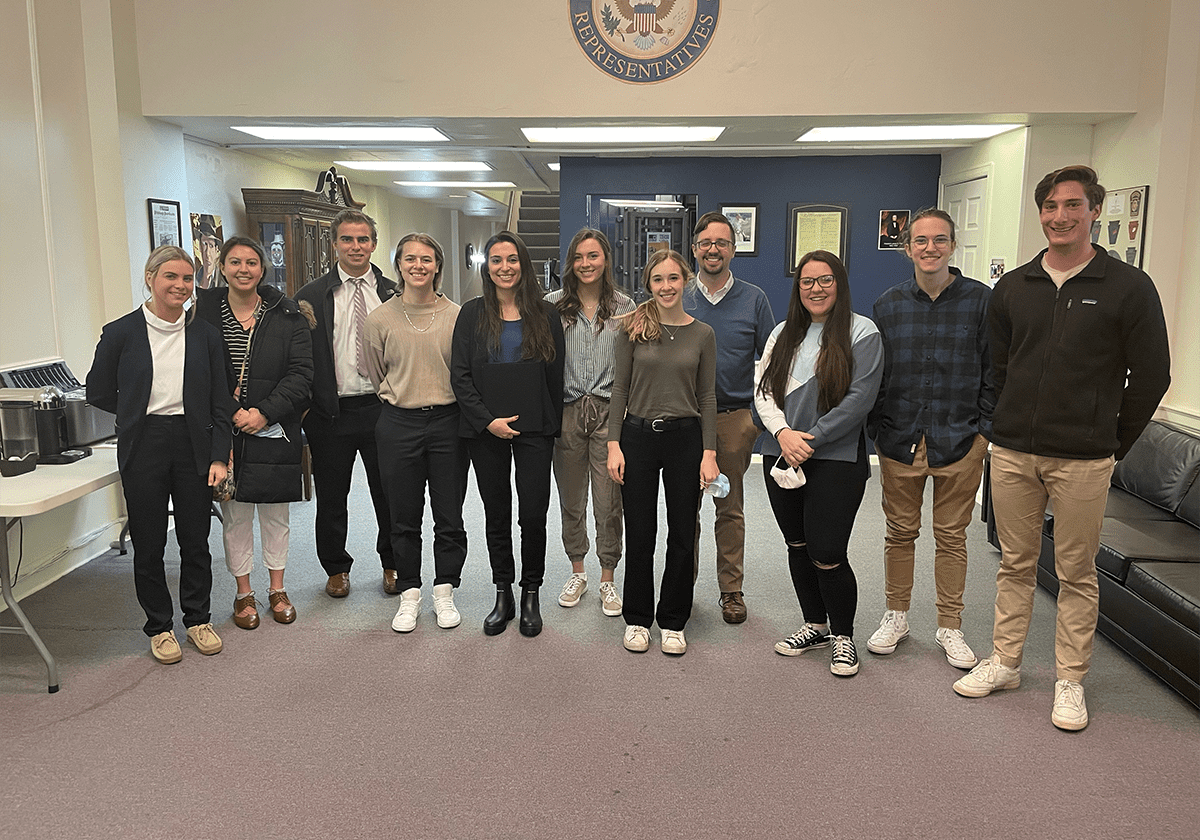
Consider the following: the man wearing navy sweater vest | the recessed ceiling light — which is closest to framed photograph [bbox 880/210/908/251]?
the recessed ceiling light

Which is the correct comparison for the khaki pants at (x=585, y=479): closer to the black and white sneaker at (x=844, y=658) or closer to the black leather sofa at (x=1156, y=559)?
the black and white sneaker at (x=844, y=658)

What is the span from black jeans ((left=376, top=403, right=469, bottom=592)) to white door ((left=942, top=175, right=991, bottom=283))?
3964 millimetres

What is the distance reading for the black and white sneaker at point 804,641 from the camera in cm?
368

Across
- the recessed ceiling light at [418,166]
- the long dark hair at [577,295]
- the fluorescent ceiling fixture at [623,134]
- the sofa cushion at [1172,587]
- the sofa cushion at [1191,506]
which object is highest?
the recessed ceiling light at [418,166]

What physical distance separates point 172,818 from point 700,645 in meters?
2.03

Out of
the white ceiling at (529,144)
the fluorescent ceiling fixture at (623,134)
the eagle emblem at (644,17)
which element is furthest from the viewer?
the fluorescent ceiling fixture at (623,134)

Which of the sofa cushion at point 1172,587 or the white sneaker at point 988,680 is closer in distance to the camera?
the sofa cushion at point 1172,587

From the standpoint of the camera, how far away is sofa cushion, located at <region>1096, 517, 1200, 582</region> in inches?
142

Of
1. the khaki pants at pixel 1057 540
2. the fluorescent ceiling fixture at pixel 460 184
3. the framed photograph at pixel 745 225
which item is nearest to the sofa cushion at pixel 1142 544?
the khaki pants at pixel 1057 540

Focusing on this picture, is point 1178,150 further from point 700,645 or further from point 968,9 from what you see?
point 700,645

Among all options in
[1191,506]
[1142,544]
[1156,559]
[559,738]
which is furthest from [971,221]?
[559,738]

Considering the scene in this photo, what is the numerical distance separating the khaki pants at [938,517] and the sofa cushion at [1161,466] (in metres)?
1.07

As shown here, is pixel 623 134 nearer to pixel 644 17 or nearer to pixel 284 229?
pixel 644 17

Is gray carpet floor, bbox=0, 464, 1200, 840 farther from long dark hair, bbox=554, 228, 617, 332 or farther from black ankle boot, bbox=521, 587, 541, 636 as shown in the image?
long dark hair, bbox=554, 228, 617, 332
